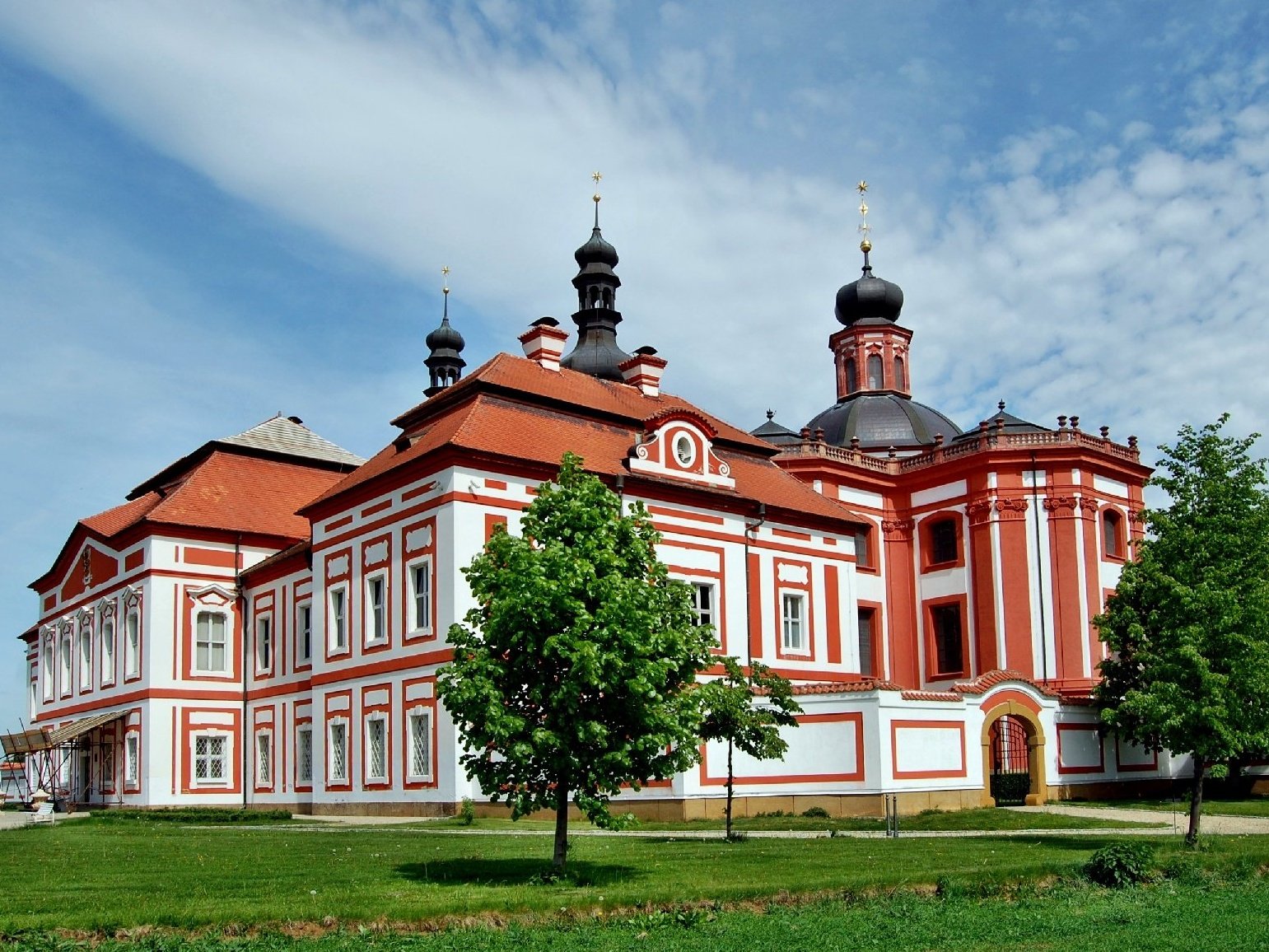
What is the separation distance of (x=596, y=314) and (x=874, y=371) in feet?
41.0

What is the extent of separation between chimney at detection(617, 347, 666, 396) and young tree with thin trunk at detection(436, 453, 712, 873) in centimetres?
2577

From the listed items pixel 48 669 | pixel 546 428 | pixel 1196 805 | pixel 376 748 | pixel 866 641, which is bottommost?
pixel 1196 805

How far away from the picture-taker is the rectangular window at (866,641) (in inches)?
1902

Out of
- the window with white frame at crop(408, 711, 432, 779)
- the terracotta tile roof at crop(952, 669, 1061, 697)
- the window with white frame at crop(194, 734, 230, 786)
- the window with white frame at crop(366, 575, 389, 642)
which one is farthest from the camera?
the window with white frame at crop(194, 734, 230, 786)

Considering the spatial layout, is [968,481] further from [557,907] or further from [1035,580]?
[557,907]

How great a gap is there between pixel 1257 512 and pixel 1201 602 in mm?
2192

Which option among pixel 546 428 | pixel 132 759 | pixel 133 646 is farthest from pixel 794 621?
pixel 132 759

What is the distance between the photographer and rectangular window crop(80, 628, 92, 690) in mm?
47562

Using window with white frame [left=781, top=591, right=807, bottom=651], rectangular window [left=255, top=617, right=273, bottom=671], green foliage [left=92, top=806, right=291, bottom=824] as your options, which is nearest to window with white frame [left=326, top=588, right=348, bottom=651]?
green foliage [left=92, top=806, right=291, bottom=824]

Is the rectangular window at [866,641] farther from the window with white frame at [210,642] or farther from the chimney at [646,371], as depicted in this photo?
the window with white frame at [210,642]

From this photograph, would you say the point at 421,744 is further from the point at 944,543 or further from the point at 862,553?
the point at 944,543

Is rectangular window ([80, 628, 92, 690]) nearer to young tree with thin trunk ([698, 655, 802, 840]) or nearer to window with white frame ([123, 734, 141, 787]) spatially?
window with white frame ([123, 734, 141, 787])

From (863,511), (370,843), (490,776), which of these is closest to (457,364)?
(863,511)

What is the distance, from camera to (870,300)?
59.4 m
